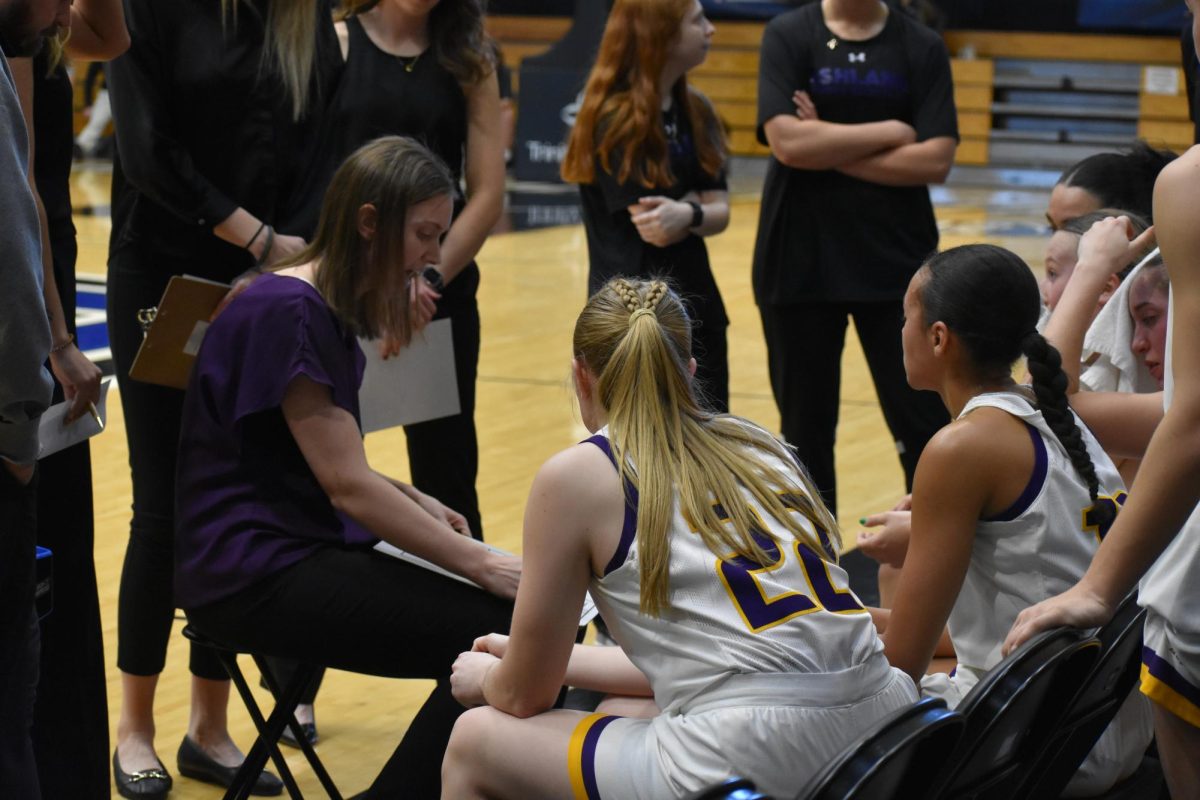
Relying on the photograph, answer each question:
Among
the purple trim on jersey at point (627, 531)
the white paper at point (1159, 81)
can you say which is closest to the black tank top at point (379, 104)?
the purple trim on jersey at point (627, 531)

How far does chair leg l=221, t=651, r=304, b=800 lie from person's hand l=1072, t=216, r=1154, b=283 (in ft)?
4.81

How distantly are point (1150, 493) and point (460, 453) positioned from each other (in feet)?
6.32

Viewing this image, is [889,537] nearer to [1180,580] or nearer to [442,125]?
[1180,580]

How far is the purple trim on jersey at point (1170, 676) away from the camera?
1854mm

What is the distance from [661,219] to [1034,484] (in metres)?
1.81

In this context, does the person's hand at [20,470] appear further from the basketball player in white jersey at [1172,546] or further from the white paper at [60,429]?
the basketball player in white jersey at [1172,546]

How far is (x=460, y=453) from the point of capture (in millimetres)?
3377

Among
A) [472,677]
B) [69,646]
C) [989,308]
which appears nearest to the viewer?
[472,677]

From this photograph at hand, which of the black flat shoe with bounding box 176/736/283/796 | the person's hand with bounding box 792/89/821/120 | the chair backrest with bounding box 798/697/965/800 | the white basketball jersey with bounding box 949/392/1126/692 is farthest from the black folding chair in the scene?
the person's hand with bounding box 792/89/821/120

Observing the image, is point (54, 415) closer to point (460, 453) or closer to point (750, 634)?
point (750, 634)

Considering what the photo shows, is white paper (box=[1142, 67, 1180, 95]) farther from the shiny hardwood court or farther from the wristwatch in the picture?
the wristwatch

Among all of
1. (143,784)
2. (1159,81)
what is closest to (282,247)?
(143,784)

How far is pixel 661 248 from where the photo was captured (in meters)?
3.82

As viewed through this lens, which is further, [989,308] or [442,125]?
[442,125]
